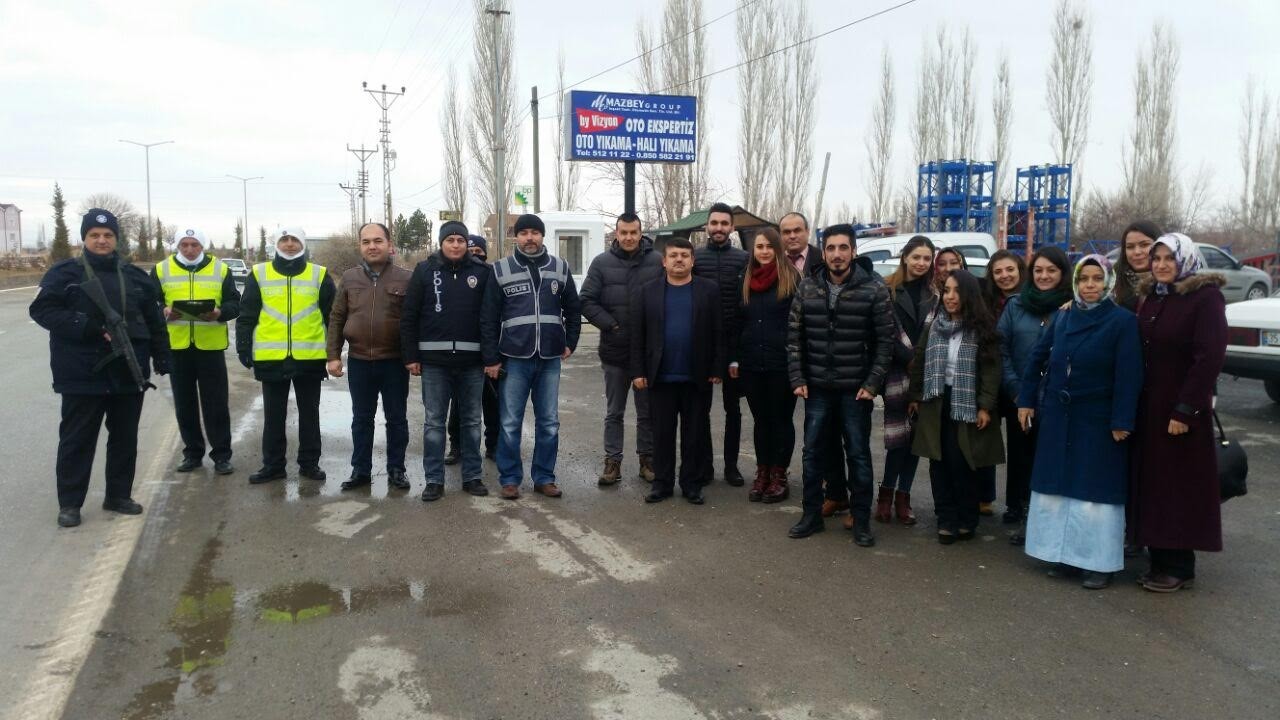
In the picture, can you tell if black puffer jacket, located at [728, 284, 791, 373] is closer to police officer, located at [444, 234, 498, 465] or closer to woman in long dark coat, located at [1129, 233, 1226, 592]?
woman in long dark coat, located at [1129, 233, 1226, 592]

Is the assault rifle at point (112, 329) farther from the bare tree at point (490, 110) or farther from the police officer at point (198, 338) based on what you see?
the bare tree at point (490, 110)

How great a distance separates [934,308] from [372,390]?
4.04 meters

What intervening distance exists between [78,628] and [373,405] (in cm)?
270

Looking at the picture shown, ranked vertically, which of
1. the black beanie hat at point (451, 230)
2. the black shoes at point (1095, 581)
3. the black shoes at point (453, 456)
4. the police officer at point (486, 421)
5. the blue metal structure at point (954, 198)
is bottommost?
the black shoes at point (1095, 581)

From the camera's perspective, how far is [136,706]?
3428 mm

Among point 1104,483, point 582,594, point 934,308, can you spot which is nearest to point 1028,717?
point 1104,483

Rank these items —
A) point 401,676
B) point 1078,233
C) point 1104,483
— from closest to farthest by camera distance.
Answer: point 401,676 → point 1104,483 → point 1078,233

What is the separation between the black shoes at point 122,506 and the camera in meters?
5.93

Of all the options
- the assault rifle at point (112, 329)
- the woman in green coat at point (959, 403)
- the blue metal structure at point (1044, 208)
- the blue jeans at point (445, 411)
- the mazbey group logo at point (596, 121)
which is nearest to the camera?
the woman in green coat at point (959, 403)

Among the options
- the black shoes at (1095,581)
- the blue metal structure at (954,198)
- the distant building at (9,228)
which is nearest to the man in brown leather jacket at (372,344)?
the black shoes at (1095,581)

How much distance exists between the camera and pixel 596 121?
17078mm

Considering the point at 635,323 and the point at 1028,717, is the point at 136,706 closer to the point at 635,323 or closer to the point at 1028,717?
the point at 1028,717

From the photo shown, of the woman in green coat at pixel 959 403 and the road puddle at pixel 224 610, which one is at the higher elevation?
the woman in green coat at pixel 959 403

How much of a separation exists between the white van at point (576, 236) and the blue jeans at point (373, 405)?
548 inches
